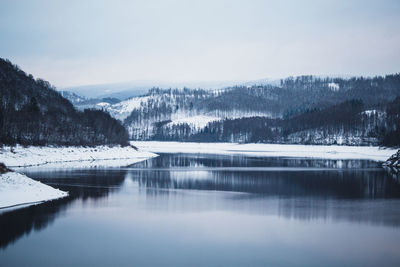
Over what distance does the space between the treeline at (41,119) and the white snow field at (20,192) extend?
2610cm

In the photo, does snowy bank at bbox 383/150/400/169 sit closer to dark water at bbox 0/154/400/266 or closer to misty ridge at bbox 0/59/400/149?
dark water at bbox 0/154/400/266

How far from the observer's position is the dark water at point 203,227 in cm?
1481

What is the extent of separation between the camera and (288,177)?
138 feet

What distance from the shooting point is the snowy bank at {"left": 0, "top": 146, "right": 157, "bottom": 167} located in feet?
150

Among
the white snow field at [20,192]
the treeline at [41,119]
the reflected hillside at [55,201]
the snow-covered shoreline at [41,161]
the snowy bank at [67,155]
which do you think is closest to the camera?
the reflected hillside at [55,201]

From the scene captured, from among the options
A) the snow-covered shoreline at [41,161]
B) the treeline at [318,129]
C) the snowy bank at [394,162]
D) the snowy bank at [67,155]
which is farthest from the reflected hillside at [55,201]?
the treeline at [318,129]

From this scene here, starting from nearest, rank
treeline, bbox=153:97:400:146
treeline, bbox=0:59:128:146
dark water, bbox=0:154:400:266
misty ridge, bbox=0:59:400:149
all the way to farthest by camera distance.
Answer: dark water, bbox=0:154:400:266
treeline, bbox=0:59:128:146
misty ridge, bbox=0:59:400:149
treeline, bbox=153:97:400:146

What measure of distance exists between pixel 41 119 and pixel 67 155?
14.8 m

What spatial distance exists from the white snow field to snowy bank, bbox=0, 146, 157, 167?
19583 mm

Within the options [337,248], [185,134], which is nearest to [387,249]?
[337,248]

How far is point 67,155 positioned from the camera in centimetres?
5766

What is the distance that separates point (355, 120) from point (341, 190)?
11007 centimetres

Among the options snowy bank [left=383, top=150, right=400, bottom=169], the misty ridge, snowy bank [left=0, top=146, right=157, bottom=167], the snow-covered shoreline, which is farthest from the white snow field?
snowy bank [left=383, top=150, right=400, bottom=169]

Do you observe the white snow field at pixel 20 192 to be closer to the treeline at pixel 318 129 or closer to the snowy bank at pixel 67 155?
the snowy bank at pixel 67 155
